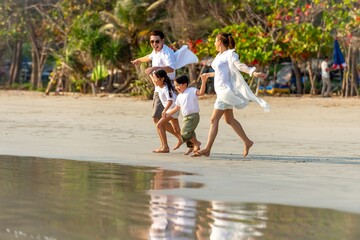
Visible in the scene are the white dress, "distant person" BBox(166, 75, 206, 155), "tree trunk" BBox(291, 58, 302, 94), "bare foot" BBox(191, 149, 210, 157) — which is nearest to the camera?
the white dress

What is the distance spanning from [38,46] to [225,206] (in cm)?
3586

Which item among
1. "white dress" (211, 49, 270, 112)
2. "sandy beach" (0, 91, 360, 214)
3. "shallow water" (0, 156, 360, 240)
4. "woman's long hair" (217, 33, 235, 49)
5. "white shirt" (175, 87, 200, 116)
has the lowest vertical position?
"sandy beach" (0, 91, 360, 214)

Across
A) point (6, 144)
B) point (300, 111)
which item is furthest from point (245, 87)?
point (300, 111)

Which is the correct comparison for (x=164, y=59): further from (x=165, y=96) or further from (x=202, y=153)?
(x=202, y=153)

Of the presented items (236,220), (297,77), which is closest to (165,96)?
(236,220)

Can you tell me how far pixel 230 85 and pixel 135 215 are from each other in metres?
5.04

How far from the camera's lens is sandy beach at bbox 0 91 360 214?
9273 millimetres

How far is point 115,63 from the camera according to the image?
32812 mm

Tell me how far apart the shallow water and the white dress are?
7.74 feet

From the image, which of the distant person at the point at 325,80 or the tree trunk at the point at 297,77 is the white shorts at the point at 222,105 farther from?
the tree trunk at the point at 297,77

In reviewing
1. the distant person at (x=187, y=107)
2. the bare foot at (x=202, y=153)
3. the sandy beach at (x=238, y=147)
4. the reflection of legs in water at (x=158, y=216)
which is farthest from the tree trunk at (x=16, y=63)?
the reflection of legs in water at (x=158, y=216)

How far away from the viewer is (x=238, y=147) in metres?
14.2

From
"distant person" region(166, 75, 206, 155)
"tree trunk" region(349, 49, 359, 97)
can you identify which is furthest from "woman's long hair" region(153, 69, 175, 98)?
"tree trunk" region(349, 49, 359, 97)

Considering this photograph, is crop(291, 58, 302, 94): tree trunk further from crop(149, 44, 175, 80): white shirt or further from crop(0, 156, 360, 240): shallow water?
crop(0, 156, 360, 240): shallow water
